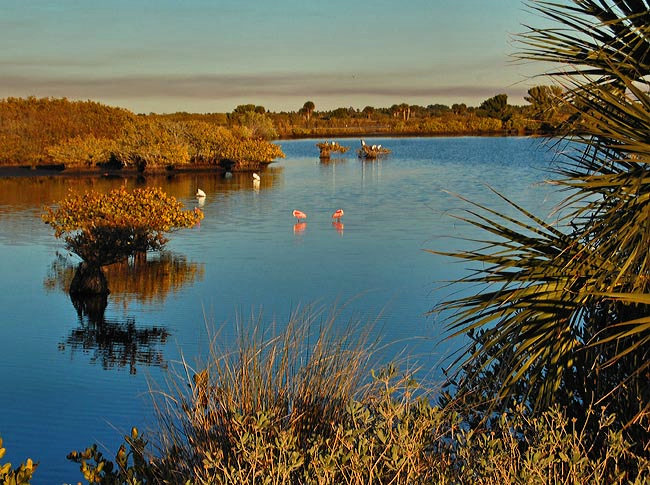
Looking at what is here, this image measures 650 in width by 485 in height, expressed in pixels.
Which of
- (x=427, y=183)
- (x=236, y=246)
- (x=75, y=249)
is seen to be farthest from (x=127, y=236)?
(x=427, y=183)

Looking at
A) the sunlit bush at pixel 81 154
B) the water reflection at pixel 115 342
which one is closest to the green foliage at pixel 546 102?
the water reflection at pixel 115 342

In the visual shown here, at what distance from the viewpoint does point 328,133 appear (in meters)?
120

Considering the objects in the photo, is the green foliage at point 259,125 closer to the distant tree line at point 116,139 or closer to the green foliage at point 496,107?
the distant tree line at point 116,139

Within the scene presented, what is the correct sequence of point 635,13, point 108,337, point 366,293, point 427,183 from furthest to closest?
point 427,183 → point 366,293 → point 108,337 → point 635,13

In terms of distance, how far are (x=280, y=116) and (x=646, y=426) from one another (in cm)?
13833

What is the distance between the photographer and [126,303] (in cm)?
1564

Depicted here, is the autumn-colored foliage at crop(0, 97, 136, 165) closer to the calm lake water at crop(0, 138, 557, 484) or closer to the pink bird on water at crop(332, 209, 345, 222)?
the calm lake water at crop(0, 138, 557, 484)

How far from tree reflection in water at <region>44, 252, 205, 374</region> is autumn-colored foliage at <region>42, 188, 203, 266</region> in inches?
20.3

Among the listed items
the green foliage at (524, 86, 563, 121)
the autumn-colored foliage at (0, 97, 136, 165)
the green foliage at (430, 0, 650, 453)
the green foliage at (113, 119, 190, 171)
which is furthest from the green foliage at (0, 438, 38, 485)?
the autumn-colored foliage at (0, 97, 136, 165)

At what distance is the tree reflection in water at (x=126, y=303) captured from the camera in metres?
12.4

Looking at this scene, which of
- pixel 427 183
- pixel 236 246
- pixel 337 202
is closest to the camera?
pixel 236 246

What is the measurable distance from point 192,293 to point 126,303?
1.24m

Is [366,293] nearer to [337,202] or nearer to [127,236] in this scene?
[127,236]

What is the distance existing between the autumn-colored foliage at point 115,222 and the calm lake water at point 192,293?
23.0 inches
